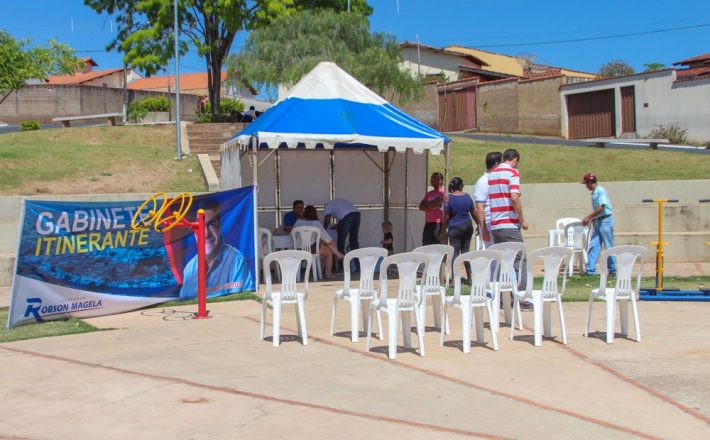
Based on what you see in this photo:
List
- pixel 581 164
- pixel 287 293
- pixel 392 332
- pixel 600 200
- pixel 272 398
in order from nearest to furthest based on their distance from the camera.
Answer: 1. pixel 272 398
2. pixel 392 332
3. pixel 287 293
4. pixel 600 200
5. pixel 581 164

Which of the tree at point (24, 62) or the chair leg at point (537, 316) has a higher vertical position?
the tree at point (24, 62)

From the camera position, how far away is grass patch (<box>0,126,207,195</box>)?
832 inches

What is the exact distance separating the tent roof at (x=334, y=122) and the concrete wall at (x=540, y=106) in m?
24.5

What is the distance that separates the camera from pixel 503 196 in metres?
10.3

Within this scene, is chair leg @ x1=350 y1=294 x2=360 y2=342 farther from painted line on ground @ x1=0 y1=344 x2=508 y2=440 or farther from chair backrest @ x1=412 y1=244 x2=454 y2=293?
painted line on ground @ x1=0 y1=344 x2=508 y2=440

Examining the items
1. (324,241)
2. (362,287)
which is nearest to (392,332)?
(362,287)

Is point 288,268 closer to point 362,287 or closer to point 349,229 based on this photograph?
point 362,287

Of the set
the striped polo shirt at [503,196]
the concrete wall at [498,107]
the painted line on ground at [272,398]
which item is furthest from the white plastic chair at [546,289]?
the concrete wall at [498,107]

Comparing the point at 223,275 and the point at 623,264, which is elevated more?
the point at 623,264

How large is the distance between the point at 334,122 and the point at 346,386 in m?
7.16

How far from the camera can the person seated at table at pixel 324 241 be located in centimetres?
1500

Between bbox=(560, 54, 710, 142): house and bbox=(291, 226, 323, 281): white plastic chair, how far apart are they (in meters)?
22.3

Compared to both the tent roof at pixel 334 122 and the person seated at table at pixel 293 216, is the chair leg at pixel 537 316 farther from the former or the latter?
the person seated at table at pixel 293 216

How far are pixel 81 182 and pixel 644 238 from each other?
13323 mm
